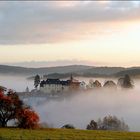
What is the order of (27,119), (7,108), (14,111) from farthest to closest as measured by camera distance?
1. (7,108)
2. (14,111)
3. (27,119)

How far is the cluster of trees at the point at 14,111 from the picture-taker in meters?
75.2

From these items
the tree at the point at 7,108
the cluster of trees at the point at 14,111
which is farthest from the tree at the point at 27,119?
the tree at the point at 7,108

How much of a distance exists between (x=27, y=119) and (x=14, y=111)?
3.07 m

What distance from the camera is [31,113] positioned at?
7550cm

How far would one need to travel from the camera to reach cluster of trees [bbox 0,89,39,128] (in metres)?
75.2

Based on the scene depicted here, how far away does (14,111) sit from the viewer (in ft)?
253

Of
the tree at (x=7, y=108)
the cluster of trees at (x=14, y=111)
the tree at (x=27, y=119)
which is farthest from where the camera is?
the tree at (x=7, y=108)

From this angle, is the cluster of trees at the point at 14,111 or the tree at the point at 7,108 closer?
the cluster of trees at the point at 14,111

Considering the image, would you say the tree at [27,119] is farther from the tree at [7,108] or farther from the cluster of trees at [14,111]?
the tree at [7,108]

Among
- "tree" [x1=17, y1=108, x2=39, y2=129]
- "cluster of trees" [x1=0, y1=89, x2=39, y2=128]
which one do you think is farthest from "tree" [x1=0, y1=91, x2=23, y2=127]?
"tree" [x1=17, y1=108, x2=39, y2=129]

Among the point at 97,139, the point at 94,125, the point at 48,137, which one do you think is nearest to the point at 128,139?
the point at 97,139

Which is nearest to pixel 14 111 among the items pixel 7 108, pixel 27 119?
pixel 7 108

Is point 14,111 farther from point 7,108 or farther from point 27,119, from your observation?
point 27,119

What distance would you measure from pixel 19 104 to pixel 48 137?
18495 millimetres
